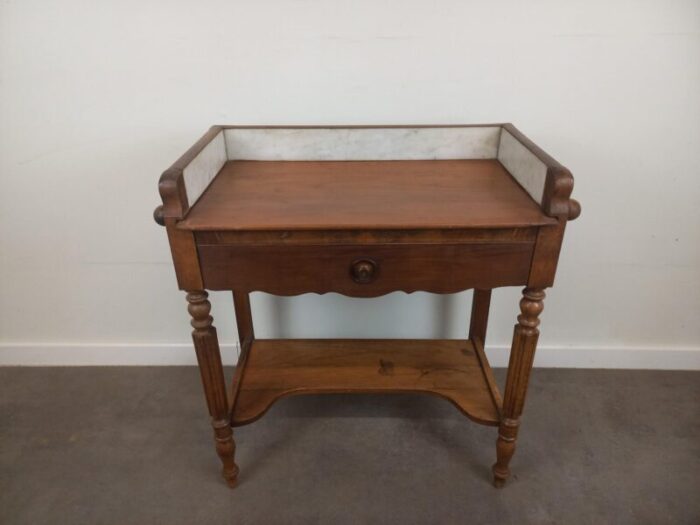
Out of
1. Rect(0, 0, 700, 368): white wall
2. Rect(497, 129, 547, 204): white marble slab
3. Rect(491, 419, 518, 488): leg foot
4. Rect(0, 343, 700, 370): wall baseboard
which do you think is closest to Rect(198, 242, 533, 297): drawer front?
Rect(497, 129, 547, 204): white marble slab

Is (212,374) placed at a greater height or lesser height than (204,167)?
lesser

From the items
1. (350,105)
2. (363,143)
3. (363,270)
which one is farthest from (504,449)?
(350,105)

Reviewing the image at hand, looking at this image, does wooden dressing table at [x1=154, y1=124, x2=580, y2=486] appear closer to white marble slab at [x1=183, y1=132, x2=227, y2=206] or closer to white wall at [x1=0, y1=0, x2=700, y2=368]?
white marble slab at [x1=183, y1=132, x2=227, y2=206]

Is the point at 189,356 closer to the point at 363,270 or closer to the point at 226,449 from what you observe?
the point at 226,449

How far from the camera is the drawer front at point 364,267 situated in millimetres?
987

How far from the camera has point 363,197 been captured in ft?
3.57

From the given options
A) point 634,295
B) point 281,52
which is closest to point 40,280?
point 281,52

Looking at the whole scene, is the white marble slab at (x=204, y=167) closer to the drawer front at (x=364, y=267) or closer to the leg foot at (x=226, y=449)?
the drawer front at (x=364, y=267)

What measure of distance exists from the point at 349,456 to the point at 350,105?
1073mm

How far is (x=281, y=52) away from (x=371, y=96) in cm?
29

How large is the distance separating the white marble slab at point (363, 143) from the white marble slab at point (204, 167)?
2.5 inches

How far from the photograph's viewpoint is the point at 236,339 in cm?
180

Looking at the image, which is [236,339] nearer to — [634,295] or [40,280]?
[40,280]

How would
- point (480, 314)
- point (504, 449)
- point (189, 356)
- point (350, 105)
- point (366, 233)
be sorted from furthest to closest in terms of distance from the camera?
point (189, 356) < point (480, 314) < point (350, 105) < point (504, 449) < point (366, 233)
